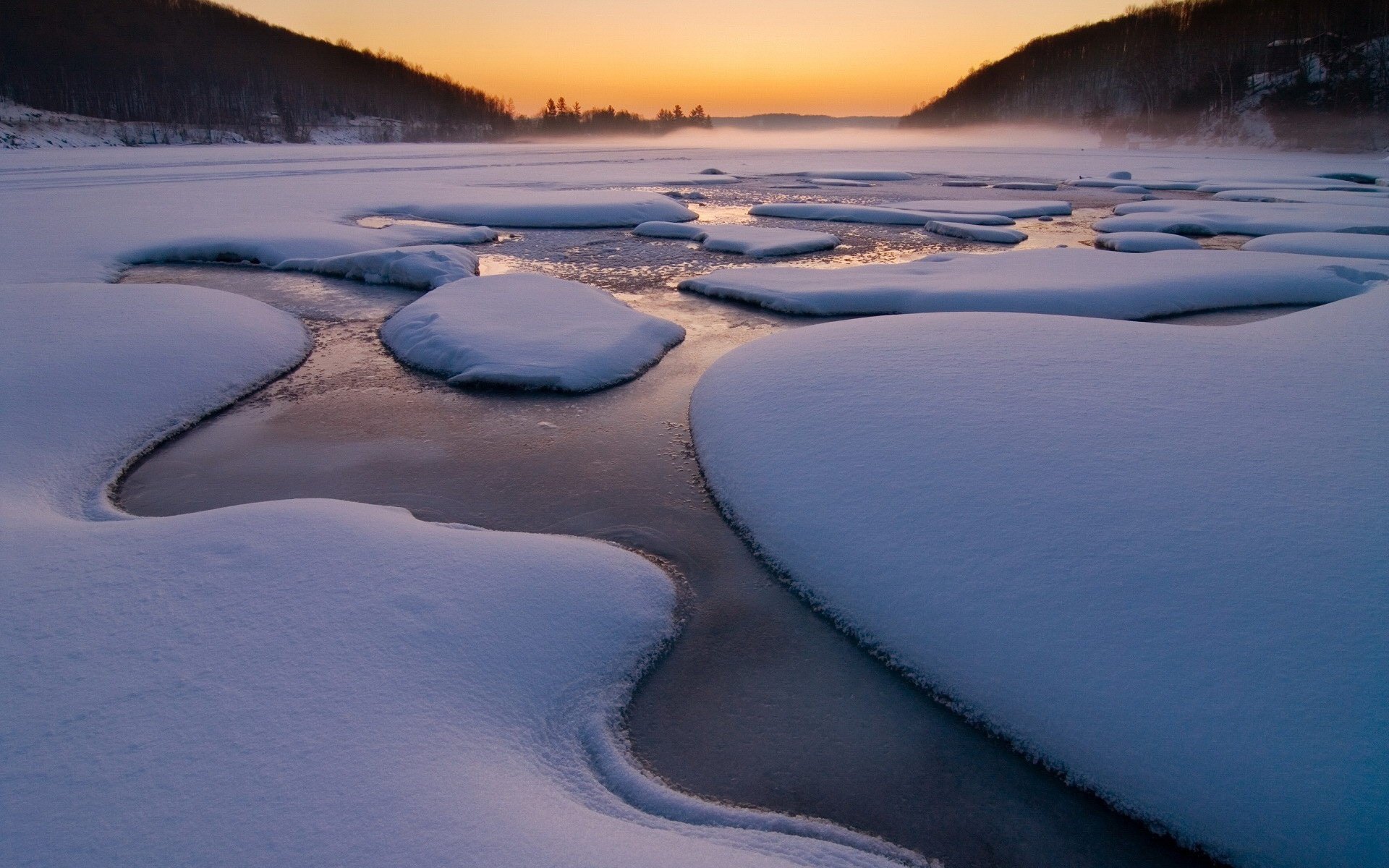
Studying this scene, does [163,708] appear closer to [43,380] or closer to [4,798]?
[4,798]

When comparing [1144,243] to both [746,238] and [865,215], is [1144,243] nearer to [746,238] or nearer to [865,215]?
[865,215]

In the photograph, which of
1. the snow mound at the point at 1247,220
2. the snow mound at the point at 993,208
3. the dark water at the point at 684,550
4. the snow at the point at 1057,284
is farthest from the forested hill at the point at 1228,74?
the dark water at the point at 684,550

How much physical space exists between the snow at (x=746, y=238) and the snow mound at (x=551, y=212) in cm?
114

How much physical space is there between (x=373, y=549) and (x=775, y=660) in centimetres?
150

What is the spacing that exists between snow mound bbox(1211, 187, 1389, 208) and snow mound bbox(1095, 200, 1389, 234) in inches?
59.0

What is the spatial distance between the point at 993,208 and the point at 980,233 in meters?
3.94

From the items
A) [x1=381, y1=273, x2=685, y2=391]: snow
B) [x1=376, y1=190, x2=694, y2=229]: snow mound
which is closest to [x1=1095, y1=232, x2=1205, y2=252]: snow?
[x1=376, y1=190, x2=694, y2=229]: snow mound

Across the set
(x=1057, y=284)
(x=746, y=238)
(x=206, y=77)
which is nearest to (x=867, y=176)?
(x=746, y=238)

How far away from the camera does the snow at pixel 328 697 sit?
142 cm

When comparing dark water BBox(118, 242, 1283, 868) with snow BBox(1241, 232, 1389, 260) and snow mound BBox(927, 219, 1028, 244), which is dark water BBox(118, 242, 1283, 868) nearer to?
snow mound BBox(927, 219, 1028, 244)

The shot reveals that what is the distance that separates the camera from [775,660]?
7.69 feet

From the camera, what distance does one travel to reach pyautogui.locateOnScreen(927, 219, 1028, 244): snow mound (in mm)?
10398

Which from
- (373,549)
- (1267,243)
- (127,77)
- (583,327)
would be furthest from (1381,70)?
(127,77)

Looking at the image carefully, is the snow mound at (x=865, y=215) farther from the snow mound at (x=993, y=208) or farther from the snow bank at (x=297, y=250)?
the snow bank at (x=297, y=250)
